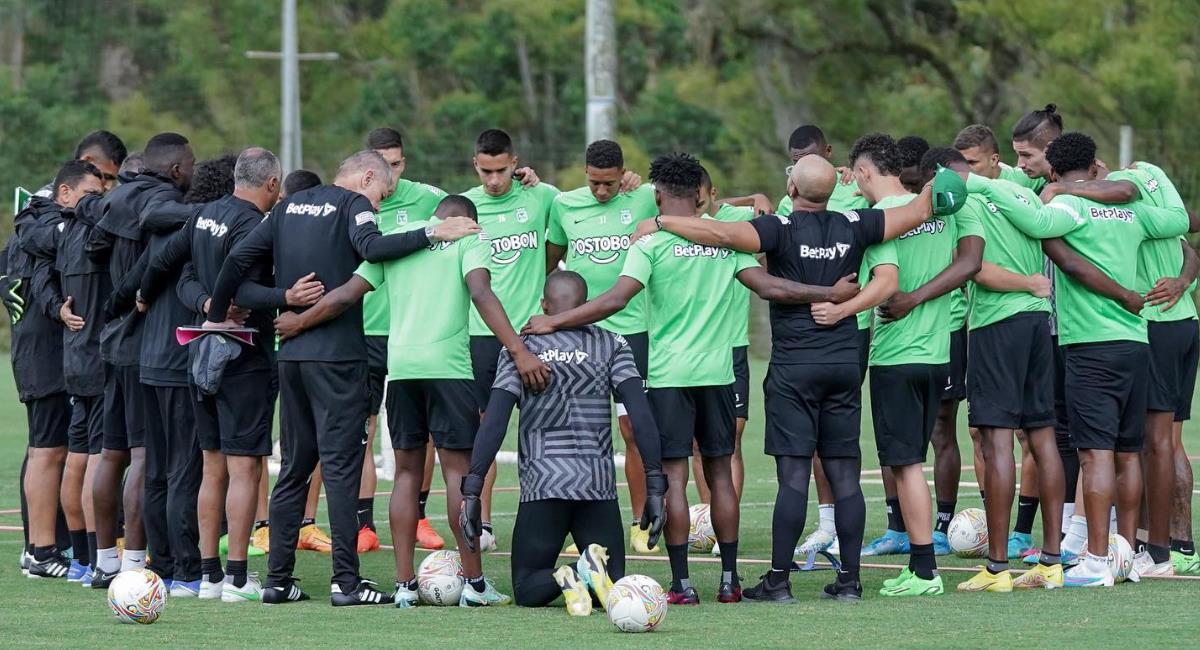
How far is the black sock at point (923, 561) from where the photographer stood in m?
9.29

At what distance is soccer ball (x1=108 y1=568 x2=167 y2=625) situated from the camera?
8.37 m

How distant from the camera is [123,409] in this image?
10258 mm

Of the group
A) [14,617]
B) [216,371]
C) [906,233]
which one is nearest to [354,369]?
[216,371]

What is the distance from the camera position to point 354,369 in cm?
933

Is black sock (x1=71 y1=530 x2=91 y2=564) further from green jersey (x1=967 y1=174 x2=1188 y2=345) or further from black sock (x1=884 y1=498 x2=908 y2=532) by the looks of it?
green jersey (x1=967 y1=174 x2=1188 y2=345)

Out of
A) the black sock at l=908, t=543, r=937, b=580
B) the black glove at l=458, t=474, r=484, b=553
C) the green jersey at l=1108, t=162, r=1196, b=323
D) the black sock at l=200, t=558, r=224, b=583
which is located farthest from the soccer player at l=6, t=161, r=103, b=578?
the green jersey at l=1108, t=162, r=1196, b=323

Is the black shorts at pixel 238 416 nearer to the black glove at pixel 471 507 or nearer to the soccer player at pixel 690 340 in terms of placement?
the black glove at pixel 471 507

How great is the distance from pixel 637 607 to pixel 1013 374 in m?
2.78

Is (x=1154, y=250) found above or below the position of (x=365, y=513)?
above

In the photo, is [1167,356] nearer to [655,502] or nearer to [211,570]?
[655,502]

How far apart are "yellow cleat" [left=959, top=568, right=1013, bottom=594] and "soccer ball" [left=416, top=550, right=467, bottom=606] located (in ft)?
8.80

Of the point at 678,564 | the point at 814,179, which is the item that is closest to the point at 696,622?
the point at 678,564

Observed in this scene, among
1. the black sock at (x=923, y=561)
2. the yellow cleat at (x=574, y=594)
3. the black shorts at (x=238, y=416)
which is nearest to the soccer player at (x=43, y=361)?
the black shorts at (x=238, y=416)

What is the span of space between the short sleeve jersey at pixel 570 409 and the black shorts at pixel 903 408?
4.87 feet
